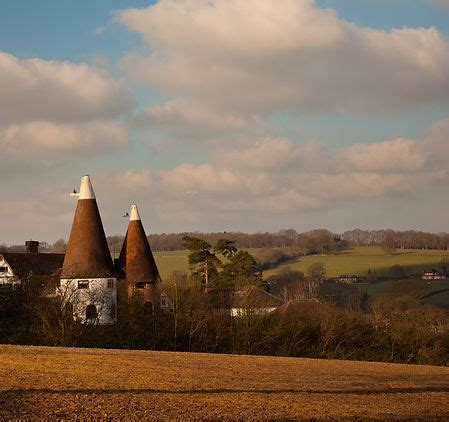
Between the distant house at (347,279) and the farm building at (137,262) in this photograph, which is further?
the distant house at (347,279)

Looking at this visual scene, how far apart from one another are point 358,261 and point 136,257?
60306mm

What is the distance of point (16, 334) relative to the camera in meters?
37.7

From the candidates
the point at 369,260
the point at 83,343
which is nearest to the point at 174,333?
the point at 83,343

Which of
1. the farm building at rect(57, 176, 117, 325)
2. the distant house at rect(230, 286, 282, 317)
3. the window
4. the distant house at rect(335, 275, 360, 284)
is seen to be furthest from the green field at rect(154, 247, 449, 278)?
the window

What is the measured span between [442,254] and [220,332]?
67.8m

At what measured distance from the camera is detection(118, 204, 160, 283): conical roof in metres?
44.1

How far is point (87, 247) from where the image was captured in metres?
42.0

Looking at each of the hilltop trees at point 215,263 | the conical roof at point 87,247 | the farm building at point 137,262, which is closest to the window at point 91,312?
the conical roof at point 87,247

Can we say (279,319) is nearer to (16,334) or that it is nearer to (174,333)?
(174,333)

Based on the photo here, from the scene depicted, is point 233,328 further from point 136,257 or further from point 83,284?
point 83,284

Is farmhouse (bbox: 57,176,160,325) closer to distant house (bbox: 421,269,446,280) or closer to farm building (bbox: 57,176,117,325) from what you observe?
farm building (bbox: 57,176,117,325)

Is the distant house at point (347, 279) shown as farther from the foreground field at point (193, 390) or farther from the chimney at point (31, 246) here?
the foreground field at point (193, 390)

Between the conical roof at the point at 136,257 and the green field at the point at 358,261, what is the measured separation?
4225 centimetres

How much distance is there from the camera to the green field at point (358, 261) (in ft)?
305
